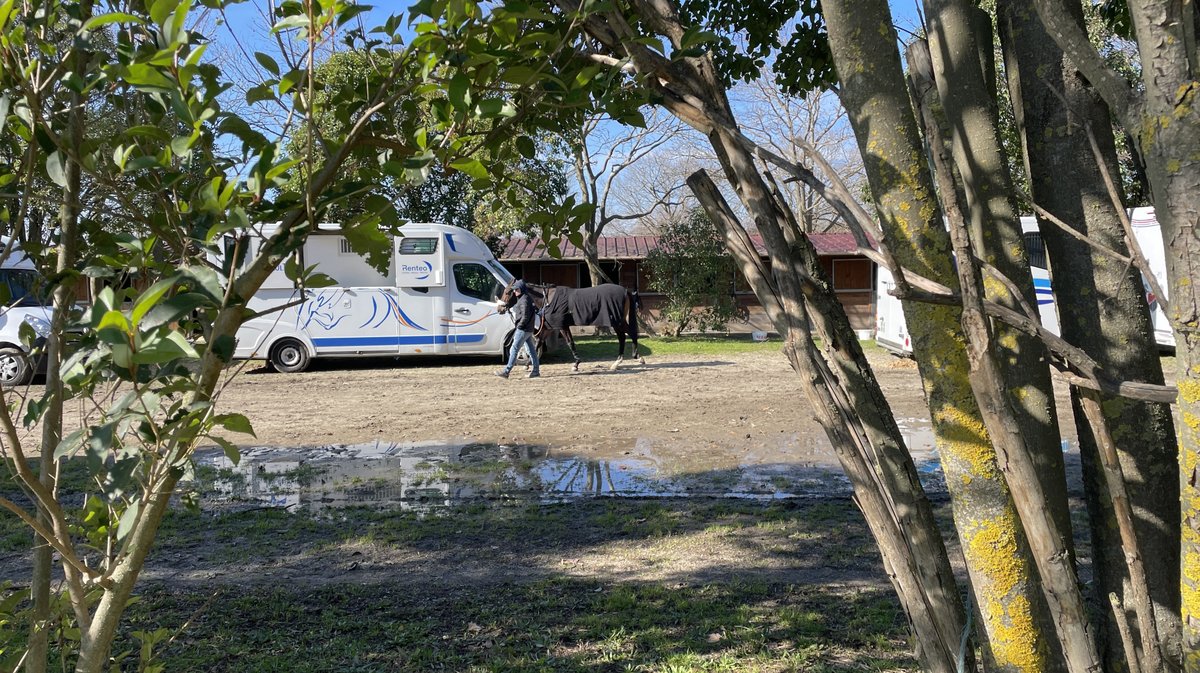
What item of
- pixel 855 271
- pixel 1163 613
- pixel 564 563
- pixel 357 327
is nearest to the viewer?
pixel 1163 613

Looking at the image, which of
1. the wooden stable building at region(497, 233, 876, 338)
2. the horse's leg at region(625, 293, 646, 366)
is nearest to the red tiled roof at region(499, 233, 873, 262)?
the wooden stable building at region(497, 233, 876, 338)

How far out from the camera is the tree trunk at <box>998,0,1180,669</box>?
2586mm

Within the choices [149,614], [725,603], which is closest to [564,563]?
[725,603]

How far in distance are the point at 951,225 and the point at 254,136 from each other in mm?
1296

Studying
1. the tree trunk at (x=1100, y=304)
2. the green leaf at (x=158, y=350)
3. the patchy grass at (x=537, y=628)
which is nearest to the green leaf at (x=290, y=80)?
the green leaf at (x=158, y=350)

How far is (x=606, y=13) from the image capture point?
2.23 metres

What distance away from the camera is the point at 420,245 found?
17188 millimetres

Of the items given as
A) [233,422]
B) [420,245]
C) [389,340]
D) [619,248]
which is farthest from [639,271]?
[233,422]

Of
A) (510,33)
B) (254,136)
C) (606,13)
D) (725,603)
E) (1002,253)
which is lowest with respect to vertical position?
(725,603)

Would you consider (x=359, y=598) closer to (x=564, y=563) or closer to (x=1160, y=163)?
(x=564, y=563)

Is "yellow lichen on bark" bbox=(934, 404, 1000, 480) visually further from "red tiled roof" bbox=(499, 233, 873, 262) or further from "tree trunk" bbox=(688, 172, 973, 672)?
"red tiled roof" bbox=(499, 233, 873, 262)

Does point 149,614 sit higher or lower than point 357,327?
lower

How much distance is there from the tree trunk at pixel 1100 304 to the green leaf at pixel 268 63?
2.01 meters

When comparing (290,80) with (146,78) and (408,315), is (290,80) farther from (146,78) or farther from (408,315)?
(408,315)
